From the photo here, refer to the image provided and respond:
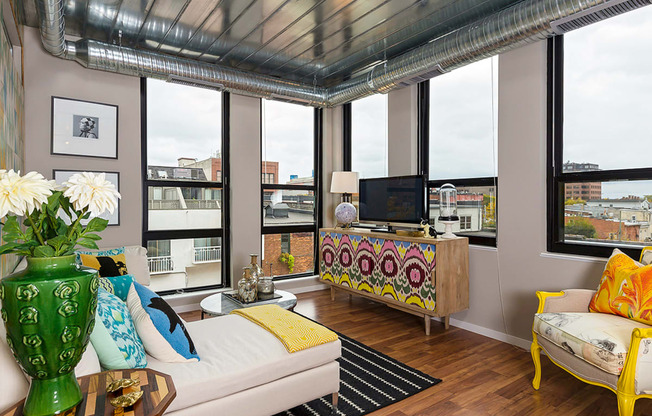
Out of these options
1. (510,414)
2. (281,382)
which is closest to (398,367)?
(510,414)

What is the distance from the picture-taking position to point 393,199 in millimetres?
4148

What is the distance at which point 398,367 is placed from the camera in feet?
9.31

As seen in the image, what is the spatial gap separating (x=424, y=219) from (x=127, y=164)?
3192mm

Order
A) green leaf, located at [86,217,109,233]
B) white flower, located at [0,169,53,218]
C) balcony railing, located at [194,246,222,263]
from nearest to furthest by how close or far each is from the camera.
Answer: white flower, located at [0,169,53,218]
green leaf, located at [86,217,109,233]
balcony railing, located at [194,246,222,263]

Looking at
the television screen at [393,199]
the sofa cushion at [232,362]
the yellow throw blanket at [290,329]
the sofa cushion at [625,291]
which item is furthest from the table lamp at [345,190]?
the sofa cushion at [625,291]

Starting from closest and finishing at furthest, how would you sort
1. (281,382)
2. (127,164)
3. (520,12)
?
1. (281,382)
2. (520,12)
3. (127,164)

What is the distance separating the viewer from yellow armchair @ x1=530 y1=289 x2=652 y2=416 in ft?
6.09

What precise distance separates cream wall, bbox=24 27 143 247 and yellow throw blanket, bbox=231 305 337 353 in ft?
6.95

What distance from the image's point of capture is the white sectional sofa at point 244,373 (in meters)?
1.75

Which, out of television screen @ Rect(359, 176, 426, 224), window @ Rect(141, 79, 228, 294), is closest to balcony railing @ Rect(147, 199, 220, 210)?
window @ Rect(141, 79, 228, 294)

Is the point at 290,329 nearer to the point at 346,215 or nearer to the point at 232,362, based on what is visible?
the point at 232,362

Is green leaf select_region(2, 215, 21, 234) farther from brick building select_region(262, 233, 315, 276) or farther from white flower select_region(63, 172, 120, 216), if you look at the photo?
brick building select_region(262, 233, 315, 276)

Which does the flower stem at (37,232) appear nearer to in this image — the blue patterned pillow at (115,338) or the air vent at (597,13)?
the blue patterned pillow at (115,338)

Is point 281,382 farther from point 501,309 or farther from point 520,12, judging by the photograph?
point 520,12
